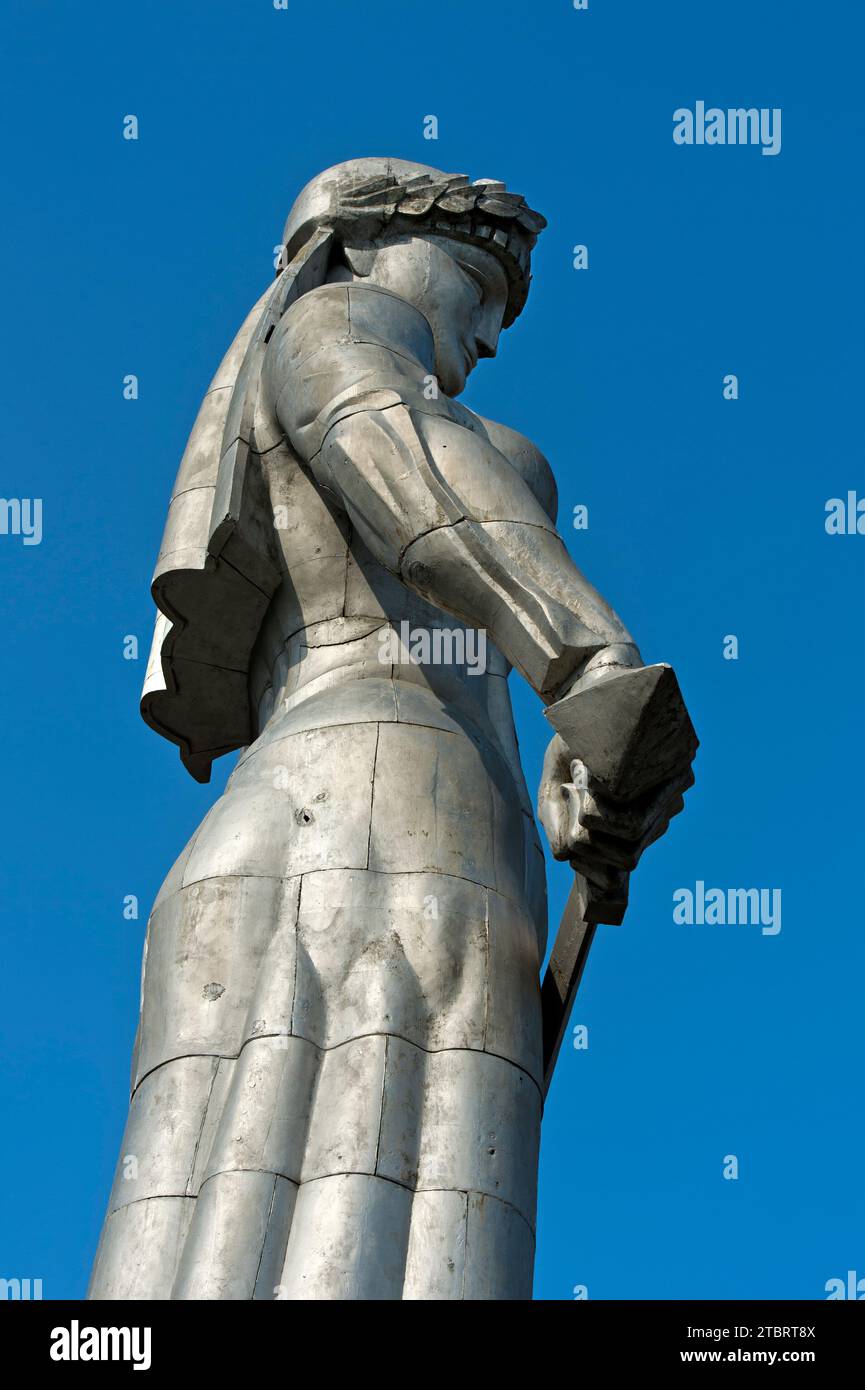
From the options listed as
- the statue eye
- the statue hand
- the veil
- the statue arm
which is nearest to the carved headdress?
the veil

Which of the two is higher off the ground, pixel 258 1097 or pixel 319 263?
pixel 319 263

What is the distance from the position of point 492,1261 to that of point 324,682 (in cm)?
259

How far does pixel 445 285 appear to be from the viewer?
434 inches

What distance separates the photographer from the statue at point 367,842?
8422 mm

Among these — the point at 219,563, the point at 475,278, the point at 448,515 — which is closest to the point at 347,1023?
the point at 448,515

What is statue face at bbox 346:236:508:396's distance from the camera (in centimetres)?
1093

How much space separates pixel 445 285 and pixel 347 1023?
12.5ft

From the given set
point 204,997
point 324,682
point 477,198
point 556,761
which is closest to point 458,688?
point 324,682

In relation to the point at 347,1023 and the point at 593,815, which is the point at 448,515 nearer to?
the point at 593,815

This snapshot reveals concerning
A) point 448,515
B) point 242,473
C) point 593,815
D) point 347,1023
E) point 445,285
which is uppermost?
point 445,285

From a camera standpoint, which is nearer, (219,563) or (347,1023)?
(347,1023)

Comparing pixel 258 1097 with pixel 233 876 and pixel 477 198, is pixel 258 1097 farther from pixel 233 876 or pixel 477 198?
pixel 477 198
